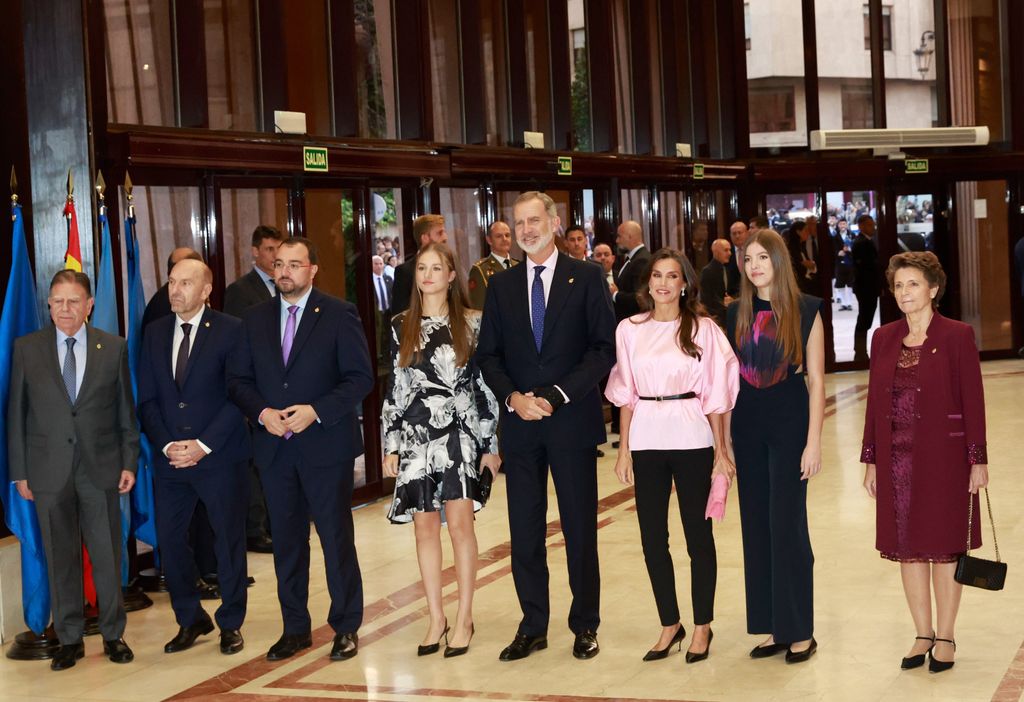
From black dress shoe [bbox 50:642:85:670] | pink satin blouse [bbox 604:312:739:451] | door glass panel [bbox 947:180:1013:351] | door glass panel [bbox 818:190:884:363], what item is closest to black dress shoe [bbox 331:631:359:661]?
black dress shoe [bbox 50:642:85:670]

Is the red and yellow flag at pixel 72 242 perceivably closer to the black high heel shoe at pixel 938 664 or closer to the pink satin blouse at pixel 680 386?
the pink satin blouse at pixel 680 386

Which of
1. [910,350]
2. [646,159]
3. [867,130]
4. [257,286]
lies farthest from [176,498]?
[867,130]

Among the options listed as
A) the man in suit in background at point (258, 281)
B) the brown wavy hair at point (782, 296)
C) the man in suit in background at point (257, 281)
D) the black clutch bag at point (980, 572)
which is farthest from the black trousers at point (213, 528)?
the black clutch bag at point (980, 572)

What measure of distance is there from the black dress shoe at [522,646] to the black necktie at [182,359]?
1699mm

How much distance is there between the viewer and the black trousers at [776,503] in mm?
4809

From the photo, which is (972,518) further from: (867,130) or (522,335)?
(867,130)

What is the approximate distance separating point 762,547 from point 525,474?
0.91 meters

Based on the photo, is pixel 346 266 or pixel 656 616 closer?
pixel 656 616

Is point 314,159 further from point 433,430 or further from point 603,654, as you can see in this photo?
point 603,654

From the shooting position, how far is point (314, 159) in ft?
26.1

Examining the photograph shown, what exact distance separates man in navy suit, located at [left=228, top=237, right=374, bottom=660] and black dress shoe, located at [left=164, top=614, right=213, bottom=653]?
0.42 meters

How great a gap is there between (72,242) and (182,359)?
828mm

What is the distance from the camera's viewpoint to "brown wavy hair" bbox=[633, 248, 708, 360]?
4.86 metres

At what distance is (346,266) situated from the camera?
8.45 meters
